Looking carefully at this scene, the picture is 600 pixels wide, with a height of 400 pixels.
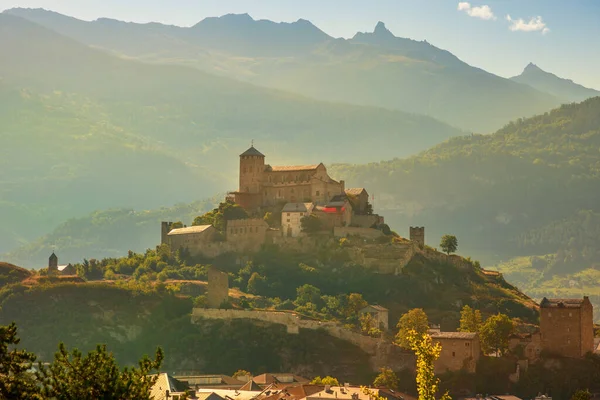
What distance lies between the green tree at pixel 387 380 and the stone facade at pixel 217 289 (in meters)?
25.2

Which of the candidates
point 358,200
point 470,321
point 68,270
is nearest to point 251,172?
point 358,200

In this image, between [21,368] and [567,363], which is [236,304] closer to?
[567,363]

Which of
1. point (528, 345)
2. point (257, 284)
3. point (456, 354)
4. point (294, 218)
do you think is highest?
point (294, 218)

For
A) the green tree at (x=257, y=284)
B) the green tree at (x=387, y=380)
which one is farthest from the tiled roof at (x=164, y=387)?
the green tree at (x=257, y=284)

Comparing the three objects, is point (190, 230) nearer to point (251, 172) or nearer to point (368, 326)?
point (251, 172)

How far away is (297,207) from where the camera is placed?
163625 mm

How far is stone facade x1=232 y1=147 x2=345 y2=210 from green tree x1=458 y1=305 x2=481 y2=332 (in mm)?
34578

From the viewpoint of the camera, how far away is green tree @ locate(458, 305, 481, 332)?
135m

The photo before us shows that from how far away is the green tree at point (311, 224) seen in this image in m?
161

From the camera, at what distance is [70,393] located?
53156 mm

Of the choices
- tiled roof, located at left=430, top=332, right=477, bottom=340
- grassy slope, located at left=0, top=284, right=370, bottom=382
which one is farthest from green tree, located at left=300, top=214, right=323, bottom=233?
tiled roof, located at left=430, top=332, right=477, bottom=340

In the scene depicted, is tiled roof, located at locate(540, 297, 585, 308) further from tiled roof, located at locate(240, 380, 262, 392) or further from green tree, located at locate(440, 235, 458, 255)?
green tree, located at locate(440, 235, 458, 255)

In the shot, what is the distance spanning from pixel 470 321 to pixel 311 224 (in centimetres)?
3136

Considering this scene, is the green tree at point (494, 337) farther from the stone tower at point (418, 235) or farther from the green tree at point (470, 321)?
the stone tower at point (418, 235)
